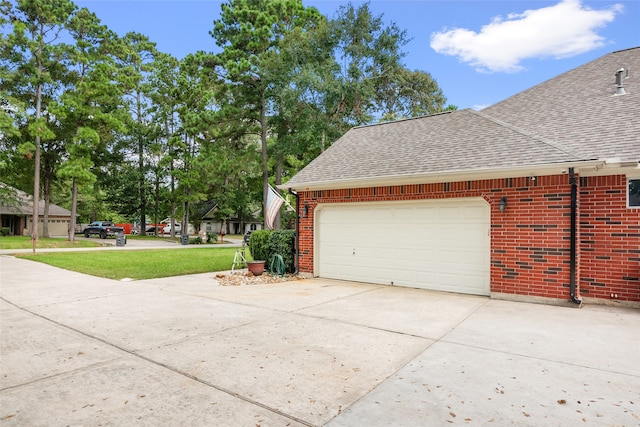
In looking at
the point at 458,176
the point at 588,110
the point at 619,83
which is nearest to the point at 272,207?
the point at 458,176

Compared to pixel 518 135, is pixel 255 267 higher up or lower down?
lower down

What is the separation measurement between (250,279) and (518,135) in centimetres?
747

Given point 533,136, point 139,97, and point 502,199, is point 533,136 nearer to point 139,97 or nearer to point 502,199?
point 502,199

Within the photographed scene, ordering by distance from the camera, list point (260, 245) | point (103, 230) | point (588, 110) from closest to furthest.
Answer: point (588, 110), point (260, 245), point (103, 230)

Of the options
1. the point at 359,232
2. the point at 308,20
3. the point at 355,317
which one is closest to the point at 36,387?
the point at 355,317

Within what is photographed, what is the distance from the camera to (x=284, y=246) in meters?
11.0

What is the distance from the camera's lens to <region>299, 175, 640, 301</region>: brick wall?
6590mm

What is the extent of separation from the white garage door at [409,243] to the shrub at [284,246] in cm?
100

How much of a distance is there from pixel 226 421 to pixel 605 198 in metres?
7.37

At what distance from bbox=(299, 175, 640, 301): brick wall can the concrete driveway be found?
1.73ft

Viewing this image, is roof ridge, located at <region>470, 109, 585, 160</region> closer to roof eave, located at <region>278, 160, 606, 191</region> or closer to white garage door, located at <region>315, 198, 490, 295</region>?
roof eave, located at <region>278, 160, 606, 191</region>

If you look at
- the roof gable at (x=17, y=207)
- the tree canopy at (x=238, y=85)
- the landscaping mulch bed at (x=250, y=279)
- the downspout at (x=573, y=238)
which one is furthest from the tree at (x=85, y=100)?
the downspout at (x=573, y=238)

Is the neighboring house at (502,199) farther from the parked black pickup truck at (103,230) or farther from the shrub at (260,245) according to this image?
the parked black pickup truck at (103,230)

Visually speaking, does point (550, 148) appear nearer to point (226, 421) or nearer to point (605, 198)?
point (605, 198)
